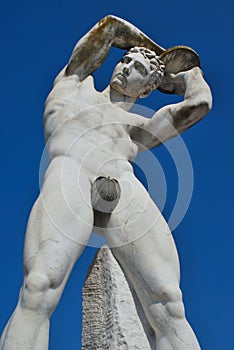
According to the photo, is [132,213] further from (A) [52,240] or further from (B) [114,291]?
(B) [114,291]

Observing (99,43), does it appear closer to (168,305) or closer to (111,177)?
(111,177)

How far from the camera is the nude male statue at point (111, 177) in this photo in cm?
384

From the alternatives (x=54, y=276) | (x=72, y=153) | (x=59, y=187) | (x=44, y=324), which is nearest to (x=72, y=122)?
(x=72, y=153)

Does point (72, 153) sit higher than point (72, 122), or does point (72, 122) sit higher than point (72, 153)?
point (72, 122)

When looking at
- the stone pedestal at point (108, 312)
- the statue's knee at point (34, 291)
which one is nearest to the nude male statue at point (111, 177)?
the statue's knee at point (34, 291)

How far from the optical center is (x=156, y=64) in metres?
5.34

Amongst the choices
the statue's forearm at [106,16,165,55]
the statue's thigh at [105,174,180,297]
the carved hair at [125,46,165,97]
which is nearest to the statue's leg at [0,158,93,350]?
the statue's thigh at [105,174,180,297]

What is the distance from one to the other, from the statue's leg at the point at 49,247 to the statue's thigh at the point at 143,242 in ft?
1.06

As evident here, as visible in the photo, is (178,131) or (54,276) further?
(178,131)

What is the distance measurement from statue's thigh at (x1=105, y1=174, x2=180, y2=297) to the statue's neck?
0.93 m

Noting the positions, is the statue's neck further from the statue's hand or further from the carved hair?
the statue's hand

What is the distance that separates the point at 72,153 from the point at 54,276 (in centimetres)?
119

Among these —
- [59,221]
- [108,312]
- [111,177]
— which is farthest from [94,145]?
[108,312]

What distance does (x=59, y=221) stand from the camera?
4.10 m
